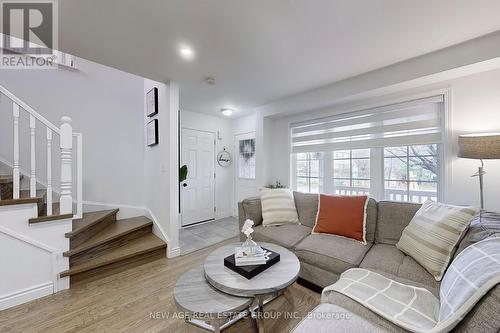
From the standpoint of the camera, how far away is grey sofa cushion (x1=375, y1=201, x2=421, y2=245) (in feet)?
6.17

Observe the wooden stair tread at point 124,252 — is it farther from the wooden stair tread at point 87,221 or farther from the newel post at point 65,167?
the newel post at point 65,167

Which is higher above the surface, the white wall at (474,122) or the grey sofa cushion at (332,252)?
the white wall at (474,122)

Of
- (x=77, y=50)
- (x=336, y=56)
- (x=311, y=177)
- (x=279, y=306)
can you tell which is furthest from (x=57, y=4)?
(x=311, y=177)

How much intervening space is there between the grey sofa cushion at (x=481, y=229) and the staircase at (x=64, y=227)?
2.93m

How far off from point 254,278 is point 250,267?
76 millimetres

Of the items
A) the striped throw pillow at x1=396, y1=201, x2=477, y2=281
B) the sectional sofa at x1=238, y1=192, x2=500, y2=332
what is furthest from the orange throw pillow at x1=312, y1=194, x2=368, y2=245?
the striped throw pillow at x1=396, y1=201, x2=477, y2=281

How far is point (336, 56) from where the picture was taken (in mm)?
2039

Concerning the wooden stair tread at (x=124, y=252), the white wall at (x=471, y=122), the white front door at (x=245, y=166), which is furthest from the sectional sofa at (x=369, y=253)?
the white front door at (x=245, y=166)

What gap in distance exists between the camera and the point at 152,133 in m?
3.02

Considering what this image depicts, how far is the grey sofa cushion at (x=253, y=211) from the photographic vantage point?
8.49 ft

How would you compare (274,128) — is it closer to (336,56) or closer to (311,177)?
(311,177)

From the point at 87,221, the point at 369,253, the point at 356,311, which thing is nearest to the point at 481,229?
the point at 369,253

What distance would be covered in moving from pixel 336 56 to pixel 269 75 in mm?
788

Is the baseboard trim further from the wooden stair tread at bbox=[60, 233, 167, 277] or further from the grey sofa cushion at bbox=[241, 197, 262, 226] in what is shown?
the grey sofa cushion at bbox=[241, 197, 262, 226]
